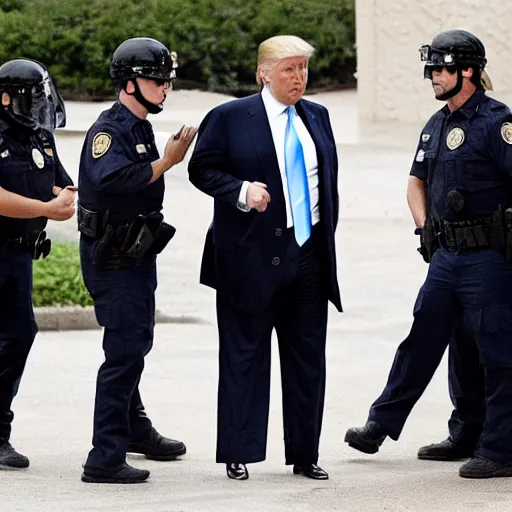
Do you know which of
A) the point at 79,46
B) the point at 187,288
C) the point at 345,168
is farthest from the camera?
the point at 79,46

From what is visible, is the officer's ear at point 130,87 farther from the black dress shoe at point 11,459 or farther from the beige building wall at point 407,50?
the beige building wall at point 407,50

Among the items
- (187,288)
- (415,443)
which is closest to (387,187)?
(187,288)

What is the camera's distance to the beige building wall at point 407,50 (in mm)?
20141

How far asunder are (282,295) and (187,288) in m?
6.31

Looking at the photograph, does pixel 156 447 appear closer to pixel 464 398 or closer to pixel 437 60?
pixel 464 398

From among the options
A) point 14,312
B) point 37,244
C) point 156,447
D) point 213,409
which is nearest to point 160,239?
point 37,244

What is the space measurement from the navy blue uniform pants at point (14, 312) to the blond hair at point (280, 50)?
4.12 feet

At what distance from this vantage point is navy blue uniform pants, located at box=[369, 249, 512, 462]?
270 inches

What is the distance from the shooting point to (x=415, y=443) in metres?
7.96

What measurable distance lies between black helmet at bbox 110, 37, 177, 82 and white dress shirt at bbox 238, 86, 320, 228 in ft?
1.32

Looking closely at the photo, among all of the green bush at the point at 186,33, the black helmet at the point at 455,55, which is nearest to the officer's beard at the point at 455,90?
the black helmet at the point at 455,55

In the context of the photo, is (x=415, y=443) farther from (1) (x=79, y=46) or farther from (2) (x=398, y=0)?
(1) (x=79, y=46)

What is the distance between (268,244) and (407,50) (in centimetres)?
1410

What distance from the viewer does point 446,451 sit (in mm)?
7402
